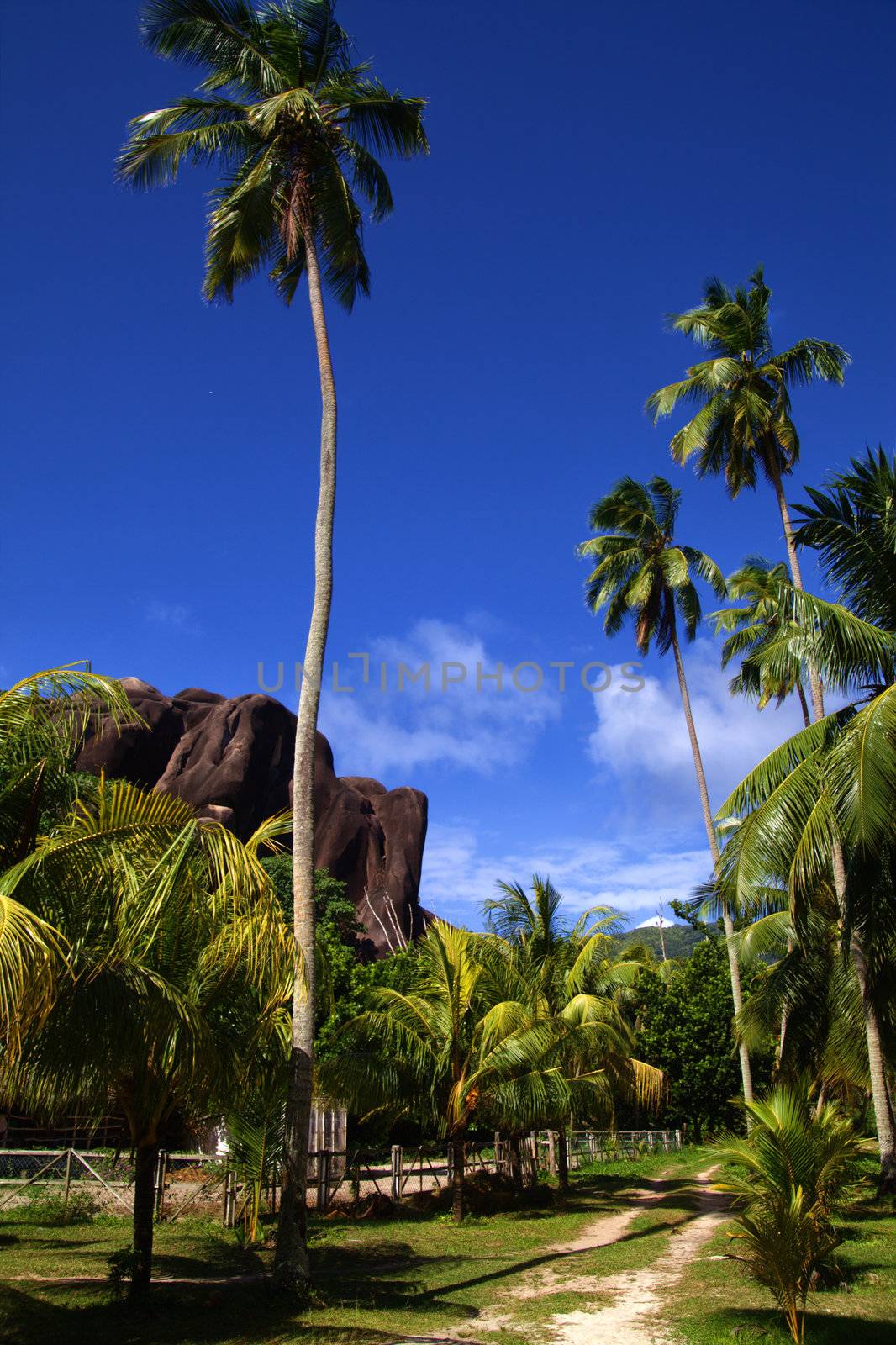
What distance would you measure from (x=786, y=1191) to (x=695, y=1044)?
79.1ft

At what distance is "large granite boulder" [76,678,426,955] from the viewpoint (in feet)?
165

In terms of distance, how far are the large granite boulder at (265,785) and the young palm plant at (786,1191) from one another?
40.6m

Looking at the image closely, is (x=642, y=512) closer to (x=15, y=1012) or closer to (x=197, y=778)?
(x=15, y=1012)

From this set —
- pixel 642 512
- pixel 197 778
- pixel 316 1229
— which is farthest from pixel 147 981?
pixel 197 778

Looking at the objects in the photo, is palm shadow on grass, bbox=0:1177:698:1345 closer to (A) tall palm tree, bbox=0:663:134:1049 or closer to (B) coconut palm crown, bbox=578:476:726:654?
(A) tall palm tree, bbox=0:663:134:1049

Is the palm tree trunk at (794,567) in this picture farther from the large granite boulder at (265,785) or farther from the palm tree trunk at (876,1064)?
the large granite boulder at (265,785)

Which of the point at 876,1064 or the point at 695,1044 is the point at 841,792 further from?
the point at 695,1044

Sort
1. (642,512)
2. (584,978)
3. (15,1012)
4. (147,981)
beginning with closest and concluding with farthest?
(15,1012) → (147,981) → (584,978) → (642,512)

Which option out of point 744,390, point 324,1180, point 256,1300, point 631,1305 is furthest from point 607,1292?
point 744,390

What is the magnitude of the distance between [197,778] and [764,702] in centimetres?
3126

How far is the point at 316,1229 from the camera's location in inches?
585

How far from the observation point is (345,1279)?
35.9 ft

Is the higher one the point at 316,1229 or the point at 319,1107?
the point at 319,1107

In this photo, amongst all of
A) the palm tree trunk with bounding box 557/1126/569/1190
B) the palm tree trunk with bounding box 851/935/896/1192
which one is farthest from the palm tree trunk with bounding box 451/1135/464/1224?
the palm tree trunk with bounding box 851/935/896/1192
